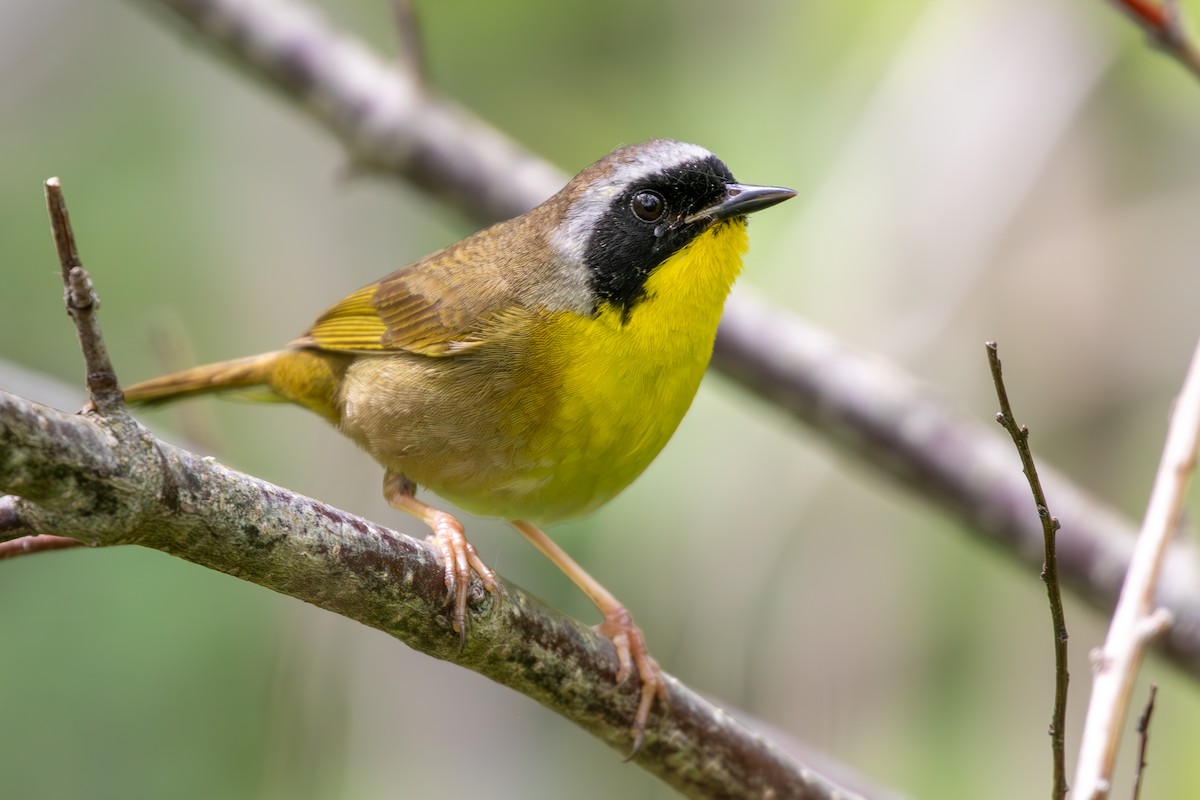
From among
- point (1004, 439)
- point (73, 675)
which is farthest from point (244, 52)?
point (1004, 439)

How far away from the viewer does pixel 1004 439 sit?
524cm

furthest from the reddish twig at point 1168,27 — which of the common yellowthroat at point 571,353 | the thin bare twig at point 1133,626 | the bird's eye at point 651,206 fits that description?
the bird's eye at point 651,206

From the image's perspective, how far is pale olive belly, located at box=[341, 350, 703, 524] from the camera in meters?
3.59

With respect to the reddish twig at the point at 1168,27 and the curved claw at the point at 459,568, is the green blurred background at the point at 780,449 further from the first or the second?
the reddish twig at the point at 1168,27

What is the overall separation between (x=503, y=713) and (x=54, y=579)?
2.03 m

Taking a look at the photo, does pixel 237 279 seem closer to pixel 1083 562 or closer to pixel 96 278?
pixel 96 278

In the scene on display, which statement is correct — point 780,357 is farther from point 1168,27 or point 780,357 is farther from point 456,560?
point 456,560

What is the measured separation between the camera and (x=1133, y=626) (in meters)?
2.16

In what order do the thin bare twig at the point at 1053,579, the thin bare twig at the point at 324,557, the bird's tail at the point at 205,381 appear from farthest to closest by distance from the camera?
the bird's tail at the point at 205,381 → the thin bare twig at the point at 1053,579 → the thin bare twig at the point at 324,557

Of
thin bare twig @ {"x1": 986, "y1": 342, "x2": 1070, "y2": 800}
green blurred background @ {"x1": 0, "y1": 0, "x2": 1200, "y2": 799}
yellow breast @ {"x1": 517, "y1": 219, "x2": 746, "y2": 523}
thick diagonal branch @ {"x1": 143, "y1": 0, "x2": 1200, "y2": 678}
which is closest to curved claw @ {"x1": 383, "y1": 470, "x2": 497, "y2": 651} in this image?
yellow breast @ {"x1": 517, "y1": 219, "x2": 746, "y2": 523}

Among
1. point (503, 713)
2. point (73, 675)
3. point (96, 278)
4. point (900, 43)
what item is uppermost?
point (900, 43)

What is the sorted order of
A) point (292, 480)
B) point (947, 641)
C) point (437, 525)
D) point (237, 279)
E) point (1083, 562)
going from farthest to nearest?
point (237, 279) → point (292, 480) → point (947, 641) → point (1083, 562) → point (437, 525)

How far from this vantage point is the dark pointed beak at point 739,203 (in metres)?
3.71

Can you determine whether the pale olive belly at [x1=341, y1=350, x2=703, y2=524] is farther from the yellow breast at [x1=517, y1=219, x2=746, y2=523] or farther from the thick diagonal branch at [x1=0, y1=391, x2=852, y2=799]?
the thick diagonal branch at [x1=0, y1=391, x2=852, y2=799]
